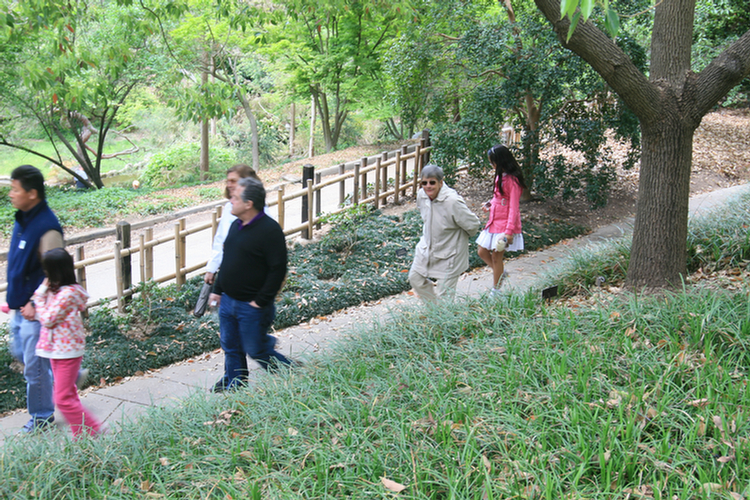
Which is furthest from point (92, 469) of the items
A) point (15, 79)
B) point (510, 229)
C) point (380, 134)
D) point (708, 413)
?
point (380, 134)

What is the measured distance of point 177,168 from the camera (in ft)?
69.9

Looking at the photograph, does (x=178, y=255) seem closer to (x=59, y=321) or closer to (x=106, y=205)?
(x=59, y=321)

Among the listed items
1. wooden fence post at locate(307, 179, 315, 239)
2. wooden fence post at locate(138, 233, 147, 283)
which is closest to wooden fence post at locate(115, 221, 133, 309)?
wooden fence post at locate(138, 233, 147, 283)

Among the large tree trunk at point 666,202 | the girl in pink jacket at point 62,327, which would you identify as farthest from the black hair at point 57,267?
the large tree trunk at point 666,202

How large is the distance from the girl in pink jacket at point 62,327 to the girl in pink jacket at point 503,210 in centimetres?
376

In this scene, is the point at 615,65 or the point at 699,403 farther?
the point at 615,65

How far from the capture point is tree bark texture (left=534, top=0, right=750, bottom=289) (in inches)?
188

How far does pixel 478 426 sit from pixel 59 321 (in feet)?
9.83

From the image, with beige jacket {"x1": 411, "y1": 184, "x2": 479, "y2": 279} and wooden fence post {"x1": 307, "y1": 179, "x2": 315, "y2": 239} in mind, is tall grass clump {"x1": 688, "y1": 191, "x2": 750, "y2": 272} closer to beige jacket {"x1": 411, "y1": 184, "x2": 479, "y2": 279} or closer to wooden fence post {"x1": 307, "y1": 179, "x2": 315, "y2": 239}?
beige jacket {"x1": 411, "y1": 184, "x2": 479, "y2": 279}

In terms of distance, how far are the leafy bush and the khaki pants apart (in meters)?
16.7

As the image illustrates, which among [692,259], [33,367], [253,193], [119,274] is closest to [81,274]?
[119,274]

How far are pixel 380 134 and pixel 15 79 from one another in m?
15.2

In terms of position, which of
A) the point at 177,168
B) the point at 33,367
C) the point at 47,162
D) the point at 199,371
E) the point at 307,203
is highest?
the point at 307,203

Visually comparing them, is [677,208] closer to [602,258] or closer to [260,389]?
[602,258]
